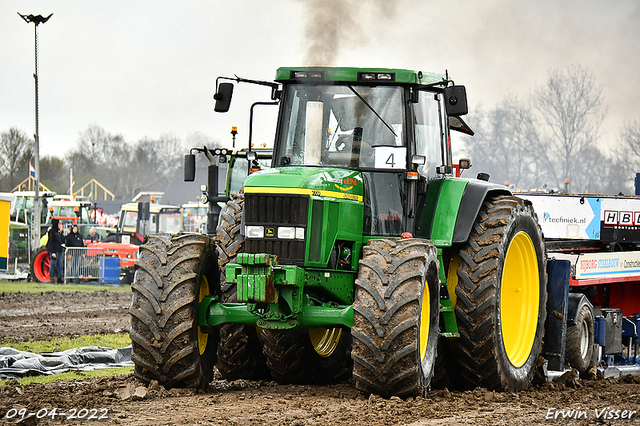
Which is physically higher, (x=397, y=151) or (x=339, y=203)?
(x=397, y=151)

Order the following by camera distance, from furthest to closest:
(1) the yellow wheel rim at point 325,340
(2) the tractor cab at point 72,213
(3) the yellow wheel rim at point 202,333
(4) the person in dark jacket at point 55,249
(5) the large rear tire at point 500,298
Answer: (2) the tractor cab at point 72,213, (4) the person in dark jacket at point 55,249, (1) the yellow wheel rim at point 325,340, (5) the large rear tire at point 500,298, (3) the yellow wheel rim at point 202,333

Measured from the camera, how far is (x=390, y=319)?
22.6ft

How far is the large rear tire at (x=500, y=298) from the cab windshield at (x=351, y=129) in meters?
1.17

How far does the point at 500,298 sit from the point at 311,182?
2402 mm

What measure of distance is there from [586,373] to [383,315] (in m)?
4.83

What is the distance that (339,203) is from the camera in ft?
25.0

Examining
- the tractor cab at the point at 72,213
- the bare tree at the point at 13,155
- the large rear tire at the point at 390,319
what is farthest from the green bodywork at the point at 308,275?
the bare tree at the point at 13,155

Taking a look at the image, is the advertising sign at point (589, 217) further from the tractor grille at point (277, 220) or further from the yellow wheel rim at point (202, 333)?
the yellow wheel rim at point (202, 333)

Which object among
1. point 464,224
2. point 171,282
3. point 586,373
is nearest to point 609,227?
point 586,373

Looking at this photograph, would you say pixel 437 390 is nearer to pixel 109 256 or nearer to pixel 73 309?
pixel 73 309

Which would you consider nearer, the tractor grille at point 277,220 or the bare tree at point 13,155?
the tractor grille at point 277,220

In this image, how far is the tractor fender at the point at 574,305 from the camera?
10.3 metres

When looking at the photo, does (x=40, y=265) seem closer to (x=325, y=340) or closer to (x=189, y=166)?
(x=189, y=166)

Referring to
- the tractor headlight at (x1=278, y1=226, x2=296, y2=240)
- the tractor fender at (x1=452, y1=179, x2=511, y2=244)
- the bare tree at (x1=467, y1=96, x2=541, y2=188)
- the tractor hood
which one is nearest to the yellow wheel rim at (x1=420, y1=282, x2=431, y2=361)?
the tractor fender at (x1=452, y1=179, x2=511, y2=244)
